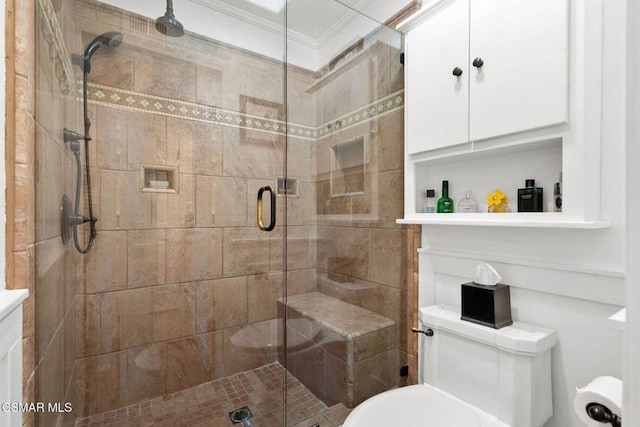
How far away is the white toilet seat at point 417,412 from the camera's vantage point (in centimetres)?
108

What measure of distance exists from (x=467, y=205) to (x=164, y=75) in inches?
64.4

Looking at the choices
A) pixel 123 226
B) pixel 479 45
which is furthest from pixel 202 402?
pixel 479 45

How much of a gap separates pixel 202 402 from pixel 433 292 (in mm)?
1312

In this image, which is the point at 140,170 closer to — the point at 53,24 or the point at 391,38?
the point at 53,24

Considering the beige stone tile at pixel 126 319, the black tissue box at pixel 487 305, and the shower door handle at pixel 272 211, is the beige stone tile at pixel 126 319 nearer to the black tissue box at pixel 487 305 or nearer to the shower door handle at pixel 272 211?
the shower door handle at pixel 272 211

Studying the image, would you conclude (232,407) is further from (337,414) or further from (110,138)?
(110,138)

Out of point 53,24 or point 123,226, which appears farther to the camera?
point 123,226

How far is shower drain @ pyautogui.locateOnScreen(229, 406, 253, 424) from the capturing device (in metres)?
1.57

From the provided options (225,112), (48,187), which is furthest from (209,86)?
(48,187)

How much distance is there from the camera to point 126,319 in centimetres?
153

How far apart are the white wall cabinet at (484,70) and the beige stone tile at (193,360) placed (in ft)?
4.90

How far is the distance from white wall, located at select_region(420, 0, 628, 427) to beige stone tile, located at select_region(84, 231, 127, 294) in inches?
64.9

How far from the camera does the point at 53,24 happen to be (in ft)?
3.61
